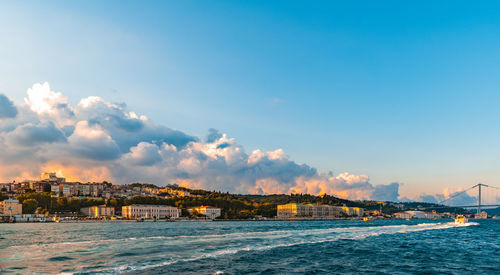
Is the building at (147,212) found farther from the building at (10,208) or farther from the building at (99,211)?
the building at (10,208)

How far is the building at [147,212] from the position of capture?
180 meters

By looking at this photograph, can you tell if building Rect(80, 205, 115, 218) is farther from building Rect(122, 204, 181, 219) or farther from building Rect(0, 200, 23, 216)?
building Rect(0, 200, 23, 216)

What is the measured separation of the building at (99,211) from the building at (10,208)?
3021 centimetres

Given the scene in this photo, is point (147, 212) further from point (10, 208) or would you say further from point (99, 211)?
point (10, 208)

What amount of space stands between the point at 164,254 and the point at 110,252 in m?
5.24

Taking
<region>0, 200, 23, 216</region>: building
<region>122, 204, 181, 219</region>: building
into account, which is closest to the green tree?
<region>0, 200, 23, 216</region>: building

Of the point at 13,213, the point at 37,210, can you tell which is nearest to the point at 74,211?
the point at 37,210

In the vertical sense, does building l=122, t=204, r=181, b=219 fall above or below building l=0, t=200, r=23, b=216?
below

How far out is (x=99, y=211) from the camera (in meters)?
179

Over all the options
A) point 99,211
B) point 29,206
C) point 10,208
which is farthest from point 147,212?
point 10,208

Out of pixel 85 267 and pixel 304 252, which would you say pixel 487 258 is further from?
pixel 85 267

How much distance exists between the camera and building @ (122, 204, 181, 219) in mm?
179750

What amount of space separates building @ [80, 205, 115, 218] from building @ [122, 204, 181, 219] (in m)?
Answer: 6.51

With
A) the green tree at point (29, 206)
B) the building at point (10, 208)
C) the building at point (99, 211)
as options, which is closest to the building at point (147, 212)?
the building at point (99, 211)
